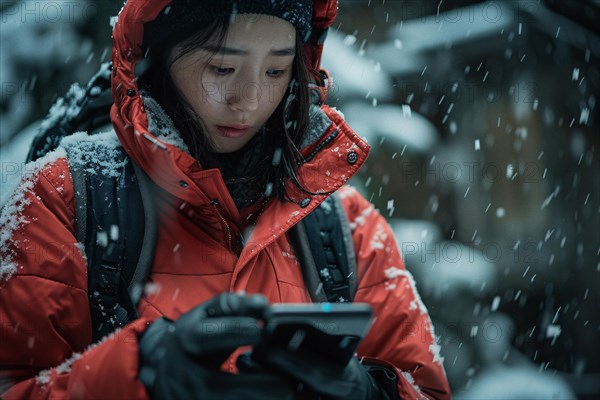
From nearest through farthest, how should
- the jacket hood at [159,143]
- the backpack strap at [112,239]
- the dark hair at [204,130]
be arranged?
the backpack strap at [112,239]
the jacket hood at [159,143]
the dark hair at [204,130]

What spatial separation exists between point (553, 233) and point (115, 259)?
304 inches

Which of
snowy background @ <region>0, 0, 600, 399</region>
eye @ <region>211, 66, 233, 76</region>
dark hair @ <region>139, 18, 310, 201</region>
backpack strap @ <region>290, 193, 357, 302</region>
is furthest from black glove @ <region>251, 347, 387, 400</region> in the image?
snowy background @ <region>0, 0, 600, 399</region>

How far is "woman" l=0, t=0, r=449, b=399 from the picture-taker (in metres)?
1.61

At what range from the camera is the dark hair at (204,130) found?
2230mm

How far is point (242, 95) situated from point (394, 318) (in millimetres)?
975

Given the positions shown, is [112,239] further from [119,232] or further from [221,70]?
[221,70]

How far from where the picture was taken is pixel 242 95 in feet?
7.16

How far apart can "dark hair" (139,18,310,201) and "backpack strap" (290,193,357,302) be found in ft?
0.56

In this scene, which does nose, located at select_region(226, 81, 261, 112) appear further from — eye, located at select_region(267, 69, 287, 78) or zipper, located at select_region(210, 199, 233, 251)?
zipper, located at select_region(210, 199, 233, 251)

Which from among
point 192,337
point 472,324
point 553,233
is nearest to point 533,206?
point 553,233

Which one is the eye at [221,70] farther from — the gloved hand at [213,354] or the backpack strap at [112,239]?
the gloved hand at [213,354]

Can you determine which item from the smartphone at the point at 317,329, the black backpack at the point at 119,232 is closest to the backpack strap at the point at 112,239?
the black backpack at the point at 119,232

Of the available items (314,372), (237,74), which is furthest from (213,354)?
(237,74)

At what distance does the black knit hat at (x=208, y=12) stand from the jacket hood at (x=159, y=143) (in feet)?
0.12
